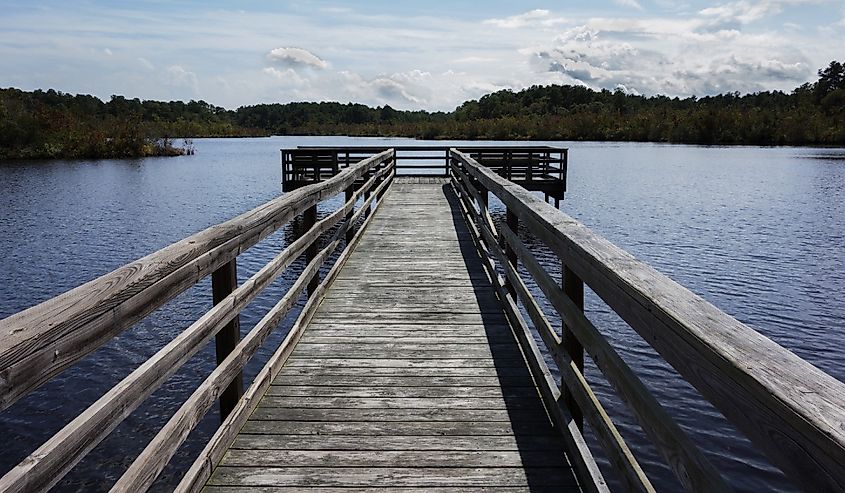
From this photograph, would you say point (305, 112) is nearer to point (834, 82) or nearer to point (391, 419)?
point (834, 82)

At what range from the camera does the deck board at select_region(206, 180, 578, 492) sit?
2.89m

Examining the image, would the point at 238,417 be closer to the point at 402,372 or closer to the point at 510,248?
the point at 402,372

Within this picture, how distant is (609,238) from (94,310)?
627 inches

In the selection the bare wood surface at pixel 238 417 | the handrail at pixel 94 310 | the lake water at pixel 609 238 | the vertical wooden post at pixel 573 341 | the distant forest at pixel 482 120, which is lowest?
the lake water at pixel 609 238

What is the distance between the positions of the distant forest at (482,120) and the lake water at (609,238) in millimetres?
10305

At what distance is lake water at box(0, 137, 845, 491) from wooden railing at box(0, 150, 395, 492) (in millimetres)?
2746

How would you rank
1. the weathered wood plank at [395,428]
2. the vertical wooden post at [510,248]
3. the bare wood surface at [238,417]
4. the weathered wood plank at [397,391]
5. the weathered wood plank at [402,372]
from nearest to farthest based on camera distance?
1. the bare wood surface at [238,417]
2. the weathered wood plank at [395,428]
3. the weathered wood plank at [397,391]
4. the weathered wood plank at [402,372]
5. the vertical wooden post at [510,248]

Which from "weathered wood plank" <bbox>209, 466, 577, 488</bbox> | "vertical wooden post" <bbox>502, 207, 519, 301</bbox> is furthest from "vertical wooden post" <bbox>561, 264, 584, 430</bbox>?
"vertical wooden post" <bbox>502, 207, 519, 301</bbox>

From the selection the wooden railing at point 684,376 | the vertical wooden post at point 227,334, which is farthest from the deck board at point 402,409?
the wooden railing at point 684,376

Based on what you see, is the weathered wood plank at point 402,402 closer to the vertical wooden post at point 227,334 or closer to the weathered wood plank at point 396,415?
the weathered wood plank at point 396,415

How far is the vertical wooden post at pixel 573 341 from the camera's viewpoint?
3215 mm

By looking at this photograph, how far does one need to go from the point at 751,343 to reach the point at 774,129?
76957 mm

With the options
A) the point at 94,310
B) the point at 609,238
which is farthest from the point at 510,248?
the point at 609,238

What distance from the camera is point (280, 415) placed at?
349cm
